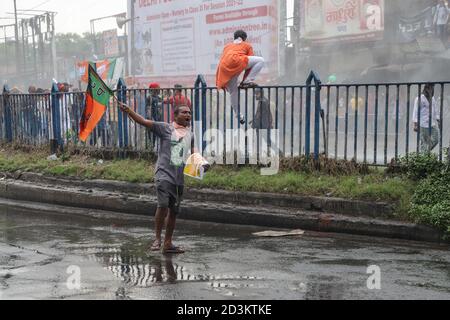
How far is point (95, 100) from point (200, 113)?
273cm

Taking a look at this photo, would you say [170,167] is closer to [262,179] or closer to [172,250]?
[172,250]

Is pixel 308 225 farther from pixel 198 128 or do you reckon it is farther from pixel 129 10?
pixel 129 10

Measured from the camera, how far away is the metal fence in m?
8.99

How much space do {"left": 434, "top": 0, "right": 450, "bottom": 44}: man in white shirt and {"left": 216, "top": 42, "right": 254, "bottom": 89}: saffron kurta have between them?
1210 centimetres

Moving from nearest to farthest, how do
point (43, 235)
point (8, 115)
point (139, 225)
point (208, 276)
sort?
1. point (208, 276)
2. point (43, 235)
3. point (139, 225)
4. point (8, 115)

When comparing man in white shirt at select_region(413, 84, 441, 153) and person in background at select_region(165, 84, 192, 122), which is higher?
person in background at select_region(165, 84, 192, 122)

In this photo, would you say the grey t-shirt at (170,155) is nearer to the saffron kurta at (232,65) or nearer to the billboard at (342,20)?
the saffron kurta at (232,65)

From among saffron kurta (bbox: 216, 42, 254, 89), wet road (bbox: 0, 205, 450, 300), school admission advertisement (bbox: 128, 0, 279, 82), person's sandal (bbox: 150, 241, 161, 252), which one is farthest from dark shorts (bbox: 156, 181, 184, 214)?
school admission advertisement (bbox: 128, 0, 279, 82)

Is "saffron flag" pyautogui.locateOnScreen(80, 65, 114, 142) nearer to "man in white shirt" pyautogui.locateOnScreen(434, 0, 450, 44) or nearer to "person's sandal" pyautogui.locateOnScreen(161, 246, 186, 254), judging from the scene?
"person's sandal" pyautogui.locateOnScreen(161, 246, 186, 254)

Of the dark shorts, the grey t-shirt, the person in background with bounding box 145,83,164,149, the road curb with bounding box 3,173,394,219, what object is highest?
the person in background with bounding box 145,83,164,149

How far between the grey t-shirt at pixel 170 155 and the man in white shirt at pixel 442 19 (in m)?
15.5

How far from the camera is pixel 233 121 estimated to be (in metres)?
10.1

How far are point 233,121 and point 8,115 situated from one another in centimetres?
603

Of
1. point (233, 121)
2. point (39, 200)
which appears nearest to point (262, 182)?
point (233, 121)
